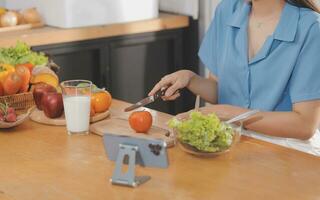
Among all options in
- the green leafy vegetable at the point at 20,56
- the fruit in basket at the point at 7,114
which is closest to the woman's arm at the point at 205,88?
the green leafy vegetable at the point at 20,56

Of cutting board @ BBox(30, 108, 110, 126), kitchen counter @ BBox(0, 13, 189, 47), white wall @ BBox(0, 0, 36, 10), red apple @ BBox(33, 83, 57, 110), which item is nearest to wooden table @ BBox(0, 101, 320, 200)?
cutting board @ BBox(30, 108, 110, 126)

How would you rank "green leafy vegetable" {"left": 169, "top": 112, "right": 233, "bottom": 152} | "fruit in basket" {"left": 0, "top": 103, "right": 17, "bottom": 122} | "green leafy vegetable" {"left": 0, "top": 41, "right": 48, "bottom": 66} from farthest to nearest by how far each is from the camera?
"green leafy vegetable" {"left": 0, "top": 41, "right": 48, "bottom": 66} → "fruit in basket" {"left": 0, "top": 103, "right": 17, "bottom": 122} → "green leafy vegetable" {"left": 169, "top": 112, "right": 233, "bottom": 152}

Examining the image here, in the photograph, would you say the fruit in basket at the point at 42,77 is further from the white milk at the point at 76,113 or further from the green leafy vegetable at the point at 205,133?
the green leafy vegetable at the point at 205,133

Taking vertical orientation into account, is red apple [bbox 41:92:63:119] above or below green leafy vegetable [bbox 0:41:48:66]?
below

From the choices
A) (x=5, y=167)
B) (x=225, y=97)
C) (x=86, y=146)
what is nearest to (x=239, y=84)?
(x=225, y=97)

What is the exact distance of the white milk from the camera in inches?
79.3

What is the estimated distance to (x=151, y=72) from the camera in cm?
373

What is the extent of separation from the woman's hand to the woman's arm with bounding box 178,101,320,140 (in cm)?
17

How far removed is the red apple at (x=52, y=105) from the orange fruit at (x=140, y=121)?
273 mm

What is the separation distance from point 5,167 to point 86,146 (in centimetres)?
26

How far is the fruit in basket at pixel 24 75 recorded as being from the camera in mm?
2285

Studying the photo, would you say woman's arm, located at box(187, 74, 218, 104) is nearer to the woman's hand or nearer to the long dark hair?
the woman's hand

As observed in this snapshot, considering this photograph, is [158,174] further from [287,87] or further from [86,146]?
[287,87]

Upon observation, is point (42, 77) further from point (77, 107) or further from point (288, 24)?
point (288, 24)
